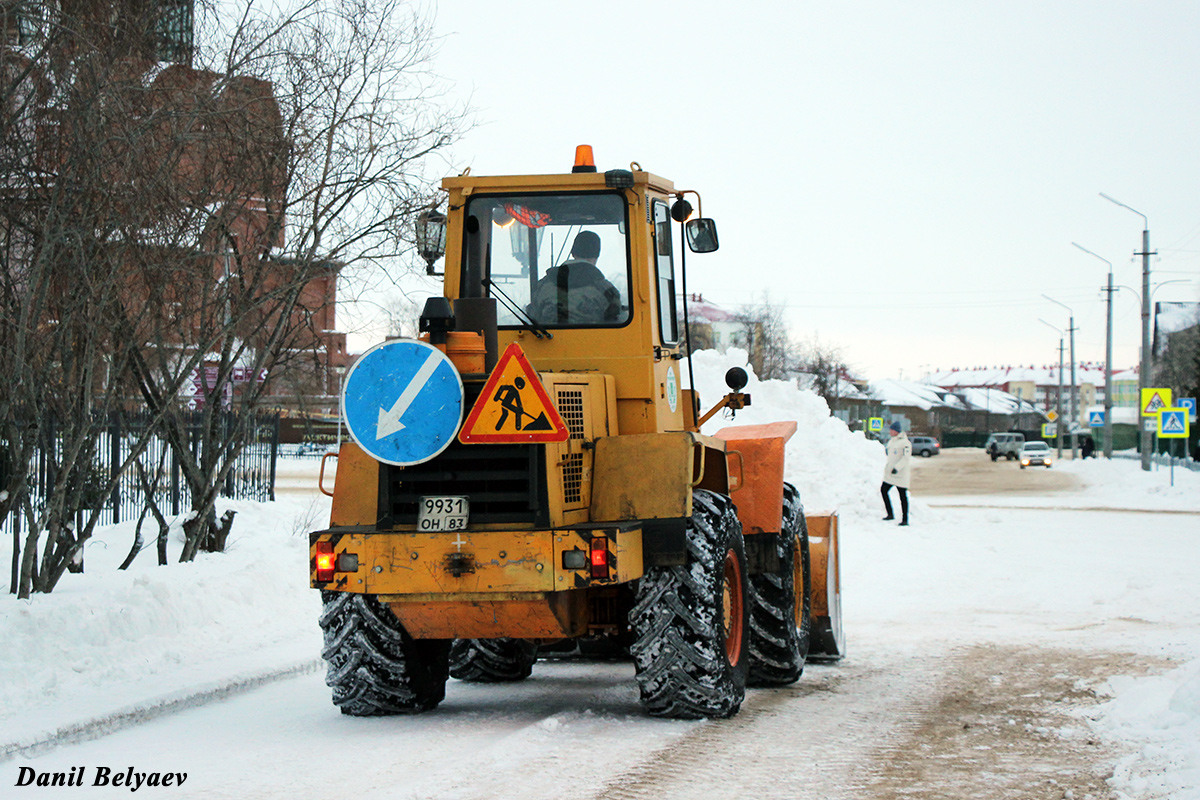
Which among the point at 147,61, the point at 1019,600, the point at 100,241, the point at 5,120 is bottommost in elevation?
the point at 1019,600

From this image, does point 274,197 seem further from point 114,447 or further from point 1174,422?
point 1174,422

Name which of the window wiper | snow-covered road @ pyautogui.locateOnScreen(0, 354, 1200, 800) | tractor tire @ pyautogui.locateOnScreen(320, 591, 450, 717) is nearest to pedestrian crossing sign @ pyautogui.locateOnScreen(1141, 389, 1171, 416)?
snow-covered road @ pyautogui.locateOnScreen(0, 354, 1200, 800)

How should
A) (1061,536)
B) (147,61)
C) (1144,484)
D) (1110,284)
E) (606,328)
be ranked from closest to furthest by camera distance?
(606,328)
(147,61)
(1061,536)
(1144,484)
(1110,284)

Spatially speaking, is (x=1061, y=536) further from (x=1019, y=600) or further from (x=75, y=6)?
(x=75, y=6)

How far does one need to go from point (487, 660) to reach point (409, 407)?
9.08 feet

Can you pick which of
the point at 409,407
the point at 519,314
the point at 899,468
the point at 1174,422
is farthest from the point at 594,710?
the point at 1174,422

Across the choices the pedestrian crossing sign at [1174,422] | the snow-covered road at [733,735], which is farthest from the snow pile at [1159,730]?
the pedestrian crossing sign at [1174,422]

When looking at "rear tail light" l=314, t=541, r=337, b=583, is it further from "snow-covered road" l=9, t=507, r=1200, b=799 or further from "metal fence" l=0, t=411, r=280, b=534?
"metal fence" l=0, t=411, r=280, b=534

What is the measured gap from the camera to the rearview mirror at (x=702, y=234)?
793 cm

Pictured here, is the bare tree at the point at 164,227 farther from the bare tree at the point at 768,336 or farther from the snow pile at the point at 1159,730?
the bare tree at the point at 768,336

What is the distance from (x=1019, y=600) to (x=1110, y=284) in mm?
40734

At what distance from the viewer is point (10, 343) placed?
9.36 metres

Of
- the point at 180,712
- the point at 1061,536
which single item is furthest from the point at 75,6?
the point at 1061,536

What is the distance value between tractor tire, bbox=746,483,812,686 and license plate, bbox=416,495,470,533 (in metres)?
2.45
